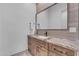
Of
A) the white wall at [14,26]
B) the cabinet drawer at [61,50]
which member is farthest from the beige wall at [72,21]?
the white wall at [14,26]

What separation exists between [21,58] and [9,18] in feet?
8.76

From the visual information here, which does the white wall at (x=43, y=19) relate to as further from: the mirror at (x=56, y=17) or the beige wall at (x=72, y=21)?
the beige wall at (x=72, y=21)

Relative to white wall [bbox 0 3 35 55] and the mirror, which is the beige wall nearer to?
the mirror

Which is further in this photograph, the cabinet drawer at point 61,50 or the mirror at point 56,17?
the mirror at point 56,17

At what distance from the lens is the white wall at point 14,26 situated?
3.89 metres

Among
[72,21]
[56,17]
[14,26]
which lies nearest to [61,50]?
[72,21]

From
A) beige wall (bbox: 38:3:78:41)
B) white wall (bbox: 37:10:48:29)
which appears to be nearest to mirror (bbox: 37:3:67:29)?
white wall (bbox: 37:10:48:29)

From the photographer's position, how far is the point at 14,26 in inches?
165

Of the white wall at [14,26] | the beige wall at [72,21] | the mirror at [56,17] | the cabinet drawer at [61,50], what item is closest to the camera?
the cabinet drawer at [61,50]

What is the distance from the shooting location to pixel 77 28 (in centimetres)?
254

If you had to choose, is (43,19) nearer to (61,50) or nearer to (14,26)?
(14,26)

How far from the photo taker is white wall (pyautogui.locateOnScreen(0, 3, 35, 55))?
12.8 ft

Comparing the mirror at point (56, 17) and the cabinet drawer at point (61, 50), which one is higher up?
the mirror at point (56, 17)

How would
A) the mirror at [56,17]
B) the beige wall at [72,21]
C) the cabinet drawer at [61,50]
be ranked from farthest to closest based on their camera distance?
the mirror at [56,17] < the beige wall at [72,21] < the cabinet drawer at [61,50]
